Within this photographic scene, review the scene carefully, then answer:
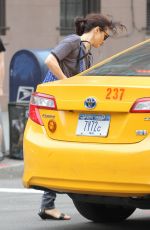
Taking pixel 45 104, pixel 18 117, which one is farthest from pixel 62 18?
pixel 45 104

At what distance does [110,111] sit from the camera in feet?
21.8

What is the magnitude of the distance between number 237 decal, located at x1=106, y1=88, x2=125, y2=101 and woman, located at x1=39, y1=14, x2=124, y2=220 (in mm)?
1302

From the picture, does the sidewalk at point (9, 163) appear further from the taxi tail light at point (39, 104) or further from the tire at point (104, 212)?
the taxi tail light at point (39, 104)

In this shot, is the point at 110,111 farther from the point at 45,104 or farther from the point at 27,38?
the point at 27,38

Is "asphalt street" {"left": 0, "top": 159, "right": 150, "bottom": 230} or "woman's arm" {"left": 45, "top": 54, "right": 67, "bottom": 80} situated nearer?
"asphalt street" {"left": 0, "top": 159, "right": 150, "bottom": 230}

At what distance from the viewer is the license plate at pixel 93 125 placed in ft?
21.9

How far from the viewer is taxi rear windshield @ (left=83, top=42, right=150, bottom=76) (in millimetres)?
7238

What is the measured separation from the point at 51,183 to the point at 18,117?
5.45m

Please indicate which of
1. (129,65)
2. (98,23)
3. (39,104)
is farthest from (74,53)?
(39,104)

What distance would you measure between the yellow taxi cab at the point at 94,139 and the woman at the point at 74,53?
77 centimetres

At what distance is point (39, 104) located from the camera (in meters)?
7.18

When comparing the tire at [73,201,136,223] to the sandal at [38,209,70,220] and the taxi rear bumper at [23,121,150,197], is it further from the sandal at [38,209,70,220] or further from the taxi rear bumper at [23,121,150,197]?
the taxi rear bumper at [23,121,150,197]

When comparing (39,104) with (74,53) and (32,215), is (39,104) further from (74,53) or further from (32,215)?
(32,215)

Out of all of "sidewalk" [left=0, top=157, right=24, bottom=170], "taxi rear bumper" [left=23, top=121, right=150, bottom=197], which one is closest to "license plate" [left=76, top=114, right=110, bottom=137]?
"taxi rear bumper" [left=23, top=121, right=150, bottom=197]
